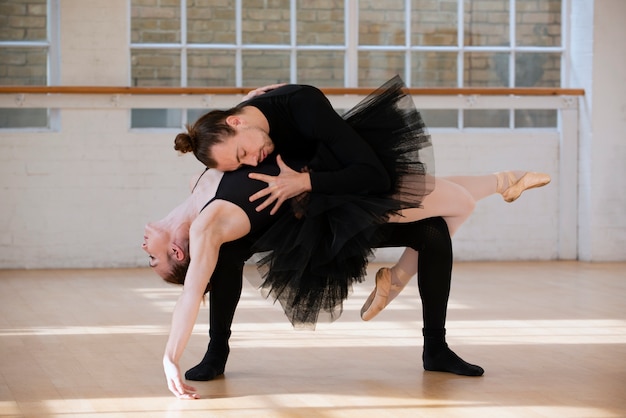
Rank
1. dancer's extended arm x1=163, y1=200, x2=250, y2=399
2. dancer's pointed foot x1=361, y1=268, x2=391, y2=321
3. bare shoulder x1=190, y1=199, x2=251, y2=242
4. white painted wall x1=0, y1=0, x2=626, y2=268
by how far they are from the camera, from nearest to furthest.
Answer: dancer's extended arm x1=163, y1=200, x2=250, y2=399 → bare shoulder x1=190, y1=199, x2=251, y2=242 → dancer's pointed foot x1=361, y1=268, x2=391, y2=321 → white painted wall x1=0, y1=0, x2=626, y2=268

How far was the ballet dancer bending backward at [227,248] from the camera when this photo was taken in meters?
2.95

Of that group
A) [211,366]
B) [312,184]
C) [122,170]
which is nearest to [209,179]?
[312,184]

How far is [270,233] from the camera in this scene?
9.86ft

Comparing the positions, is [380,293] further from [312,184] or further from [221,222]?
[221,222]

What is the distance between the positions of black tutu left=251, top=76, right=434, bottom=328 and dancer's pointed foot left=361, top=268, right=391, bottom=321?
9.8 inches

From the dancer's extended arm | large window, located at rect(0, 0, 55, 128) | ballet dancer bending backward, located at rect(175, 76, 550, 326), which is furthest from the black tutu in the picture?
large window, located at rect(0, 0, 55, 128)

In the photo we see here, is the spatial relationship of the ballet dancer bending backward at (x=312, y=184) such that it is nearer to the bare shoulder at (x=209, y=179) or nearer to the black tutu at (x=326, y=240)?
the black tutu at (x=326, y=240)

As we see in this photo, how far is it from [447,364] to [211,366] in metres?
0.75

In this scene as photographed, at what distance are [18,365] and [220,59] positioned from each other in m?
4.20

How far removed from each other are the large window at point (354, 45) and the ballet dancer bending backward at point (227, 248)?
Answer: 13.7 ft

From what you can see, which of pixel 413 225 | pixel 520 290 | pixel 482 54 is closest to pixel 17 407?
pixel 413 225

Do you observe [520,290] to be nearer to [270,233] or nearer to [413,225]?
[413,225]

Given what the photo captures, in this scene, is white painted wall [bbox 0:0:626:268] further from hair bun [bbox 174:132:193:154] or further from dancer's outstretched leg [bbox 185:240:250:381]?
hair bun [bbox 174:132:193:154]

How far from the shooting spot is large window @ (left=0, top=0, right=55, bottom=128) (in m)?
7.16
